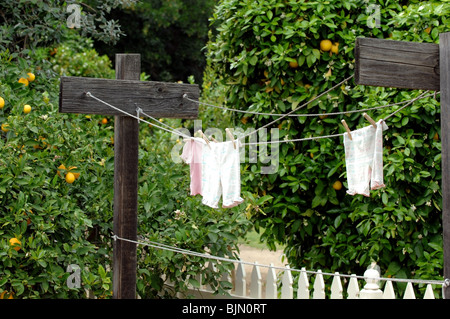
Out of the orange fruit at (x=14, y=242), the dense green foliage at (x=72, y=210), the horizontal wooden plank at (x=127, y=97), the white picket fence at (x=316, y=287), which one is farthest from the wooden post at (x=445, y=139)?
the orange fruit at (x=14, y=242)

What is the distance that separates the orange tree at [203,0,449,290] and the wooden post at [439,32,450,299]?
1312 millimetres

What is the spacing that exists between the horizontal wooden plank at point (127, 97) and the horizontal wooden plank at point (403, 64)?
1436mm

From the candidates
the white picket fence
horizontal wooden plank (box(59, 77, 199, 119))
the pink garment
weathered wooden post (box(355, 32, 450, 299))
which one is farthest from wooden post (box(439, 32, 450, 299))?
horizontal wooden plank (box(59, 77, 199, 119))

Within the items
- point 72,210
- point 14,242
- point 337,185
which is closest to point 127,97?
point 72,210

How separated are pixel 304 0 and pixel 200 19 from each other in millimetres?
9690

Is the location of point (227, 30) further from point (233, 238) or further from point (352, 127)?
point (233, 238)

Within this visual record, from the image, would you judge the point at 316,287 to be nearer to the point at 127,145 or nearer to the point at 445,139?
the point at 127,145

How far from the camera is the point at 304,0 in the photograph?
470 cm

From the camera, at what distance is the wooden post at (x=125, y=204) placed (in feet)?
12.1

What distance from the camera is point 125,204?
3684 mm

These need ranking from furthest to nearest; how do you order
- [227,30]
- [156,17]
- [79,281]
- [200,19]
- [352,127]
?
1. [200,19]
2. [156,17]
3. [227,30]
4. [352,127]
5. [79,281]

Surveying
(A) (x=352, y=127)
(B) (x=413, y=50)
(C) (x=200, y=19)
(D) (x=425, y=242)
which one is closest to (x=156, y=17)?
(C) (x=200, y=19)

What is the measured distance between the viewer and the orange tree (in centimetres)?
402

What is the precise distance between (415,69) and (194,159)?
141cm
